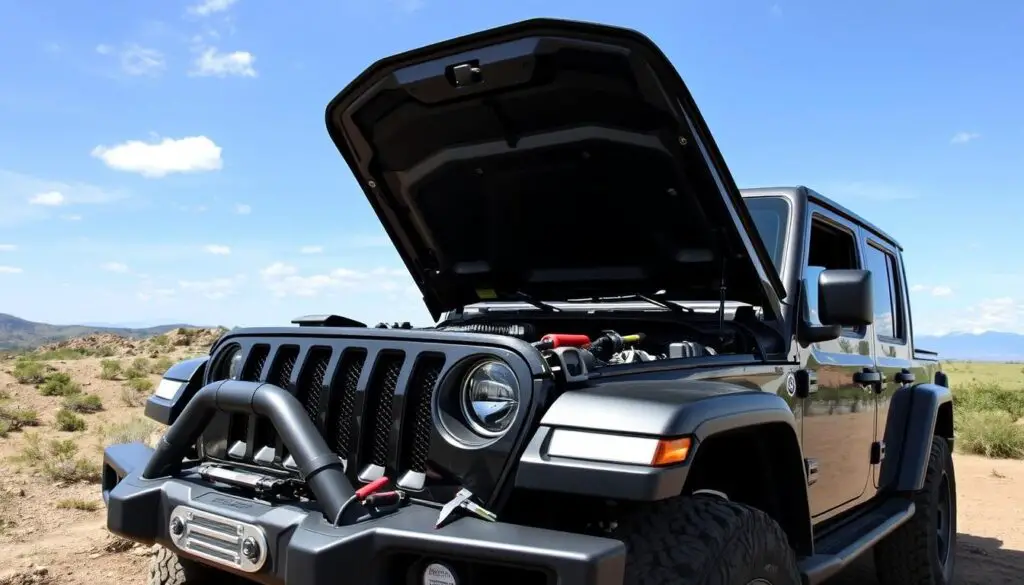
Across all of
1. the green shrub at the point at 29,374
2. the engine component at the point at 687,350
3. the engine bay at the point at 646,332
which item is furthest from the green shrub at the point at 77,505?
the green shrub at the point at 29,374

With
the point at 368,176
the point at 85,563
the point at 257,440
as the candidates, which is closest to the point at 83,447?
the point at 85,563

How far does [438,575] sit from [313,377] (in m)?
0.96

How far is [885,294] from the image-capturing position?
5.05 metres

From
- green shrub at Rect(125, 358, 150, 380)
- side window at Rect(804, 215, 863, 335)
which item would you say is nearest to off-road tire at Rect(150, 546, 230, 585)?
side window at Rect(804, 215, 863, 335)

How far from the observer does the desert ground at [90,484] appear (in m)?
5.20

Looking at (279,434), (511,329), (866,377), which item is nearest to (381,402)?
(279,434)

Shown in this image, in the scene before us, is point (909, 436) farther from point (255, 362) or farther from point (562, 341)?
point (255, 362)

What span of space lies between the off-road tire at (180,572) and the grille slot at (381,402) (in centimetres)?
108

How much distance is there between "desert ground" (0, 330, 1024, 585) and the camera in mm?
5199

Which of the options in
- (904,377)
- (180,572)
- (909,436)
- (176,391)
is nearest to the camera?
(180,572)

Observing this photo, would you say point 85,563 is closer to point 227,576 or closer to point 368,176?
point 227,576

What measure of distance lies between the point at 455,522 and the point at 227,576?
157 centimetres

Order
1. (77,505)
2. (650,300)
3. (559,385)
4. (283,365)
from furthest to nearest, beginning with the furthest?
(77,505) < (650,300) < (283,365) < (559,385)

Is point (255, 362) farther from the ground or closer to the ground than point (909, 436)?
farther from the ground
